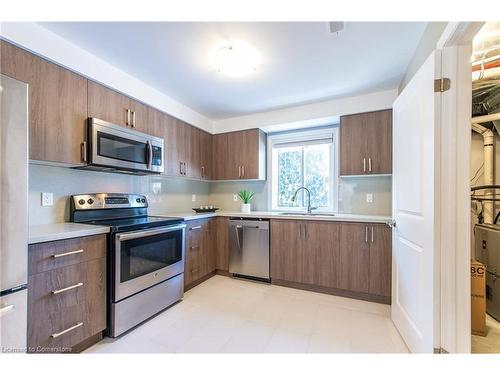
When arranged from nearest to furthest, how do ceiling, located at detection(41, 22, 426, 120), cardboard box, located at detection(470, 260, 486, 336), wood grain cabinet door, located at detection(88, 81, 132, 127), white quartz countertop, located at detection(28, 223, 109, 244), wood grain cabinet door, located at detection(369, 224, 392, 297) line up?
1. white quartz countertop, located at detection(28, 223, 109, 244)
2. ceiling, located at detection(41, 22, 426, 120)
3. cardboard box, located at detection(470, 260, 486, 336)
4. wood grain cabinet door, located at detection(88, 81, 132, 127)
5. wood grain cabinet door, located at detection(369, 224, 392, 297)

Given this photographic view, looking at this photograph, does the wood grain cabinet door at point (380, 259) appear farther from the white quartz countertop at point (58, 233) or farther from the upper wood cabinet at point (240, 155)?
the white quartz countertop at point (58, 233)

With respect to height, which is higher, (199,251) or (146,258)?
(146,258)

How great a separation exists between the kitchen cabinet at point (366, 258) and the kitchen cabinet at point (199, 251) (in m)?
1.69

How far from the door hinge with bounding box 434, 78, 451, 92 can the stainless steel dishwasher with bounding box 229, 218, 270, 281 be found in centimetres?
205

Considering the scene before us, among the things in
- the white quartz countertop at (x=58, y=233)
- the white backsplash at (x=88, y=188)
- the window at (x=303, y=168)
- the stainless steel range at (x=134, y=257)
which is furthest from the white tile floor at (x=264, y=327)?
the window at (x=303, y=168)

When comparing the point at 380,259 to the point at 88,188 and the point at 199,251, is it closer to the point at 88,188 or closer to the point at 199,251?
the point at 199,251

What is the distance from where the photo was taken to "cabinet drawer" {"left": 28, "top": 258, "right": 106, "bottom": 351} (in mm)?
1272

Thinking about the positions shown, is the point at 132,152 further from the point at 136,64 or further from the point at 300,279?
the point at 300,279

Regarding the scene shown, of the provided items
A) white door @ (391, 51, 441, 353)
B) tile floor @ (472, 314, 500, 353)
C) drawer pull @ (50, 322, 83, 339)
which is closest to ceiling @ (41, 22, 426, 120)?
white door @ (391, 51, 441, 353)

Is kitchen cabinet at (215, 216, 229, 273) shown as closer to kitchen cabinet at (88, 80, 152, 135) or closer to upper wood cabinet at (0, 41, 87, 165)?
kitchen cabinet at (88, 80, 152, 135)

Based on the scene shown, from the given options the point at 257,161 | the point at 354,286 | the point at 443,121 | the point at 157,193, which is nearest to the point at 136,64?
the point at 157,193

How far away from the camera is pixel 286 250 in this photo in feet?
8.76

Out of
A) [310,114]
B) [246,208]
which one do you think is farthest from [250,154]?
[310,114]

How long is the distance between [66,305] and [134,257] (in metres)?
0.50
